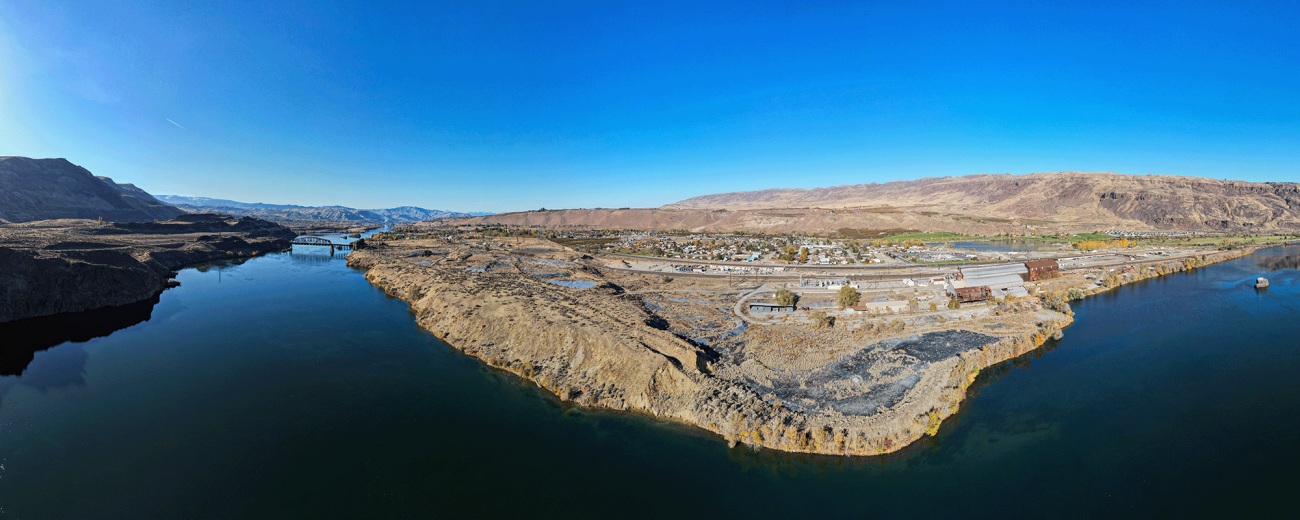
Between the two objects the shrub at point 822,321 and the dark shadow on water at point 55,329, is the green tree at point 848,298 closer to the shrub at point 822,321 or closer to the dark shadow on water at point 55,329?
the shrub at point 822,321

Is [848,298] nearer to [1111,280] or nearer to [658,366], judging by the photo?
[658,366]

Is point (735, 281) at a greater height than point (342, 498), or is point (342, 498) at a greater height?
point (735, 281)

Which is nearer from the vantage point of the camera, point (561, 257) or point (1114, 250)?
point (561, 257)

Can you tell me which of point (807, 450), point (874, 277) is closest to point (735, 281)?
point (874, 277)

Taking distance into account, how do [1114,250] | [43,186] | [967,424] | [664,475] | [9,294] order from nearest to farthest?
[664,475], [967,424], [9,294], [1114,250], [43,186]

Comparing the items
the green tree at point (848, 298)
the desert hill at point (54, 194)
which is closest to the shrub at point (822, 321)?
the green tree at point (848, 298)

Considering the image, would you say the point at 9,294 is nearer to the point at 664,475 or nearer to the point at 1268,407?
the point at 664,475

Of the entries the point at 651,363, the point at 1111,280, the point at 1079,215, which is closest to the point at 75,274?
the point at 651,363
